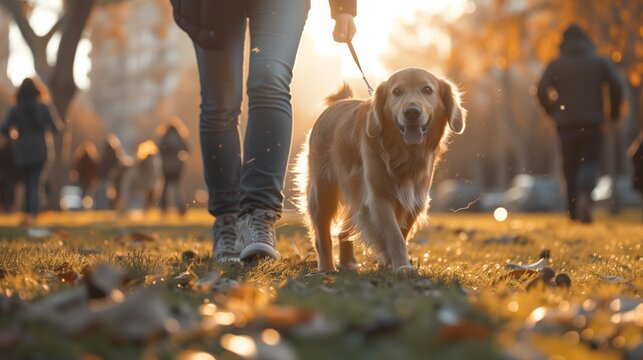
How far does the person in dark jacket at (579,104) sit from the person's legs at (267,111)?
6.29 meters

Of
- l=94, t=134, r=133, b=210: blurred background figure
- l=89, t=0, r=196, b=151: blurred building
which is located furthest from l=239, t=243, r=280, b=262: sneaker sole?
l=89, t=0, r=196, b=151: blurred building

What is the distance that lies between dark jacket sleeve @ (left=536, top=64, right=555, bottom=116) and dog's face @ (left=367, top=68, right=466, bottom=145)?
19.1ft

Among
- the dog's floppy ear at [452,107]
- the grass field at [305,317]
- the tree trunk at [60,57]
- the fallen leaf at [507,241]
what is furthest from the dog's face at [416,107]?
the tree trunk at [60,57]

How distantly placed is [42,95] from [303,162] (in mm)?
8882

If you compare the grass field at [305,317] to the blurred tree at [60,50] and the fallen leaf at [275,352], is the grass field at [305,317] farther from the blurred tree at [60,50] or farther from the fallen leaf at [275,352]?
the blurred tree at [60,50]

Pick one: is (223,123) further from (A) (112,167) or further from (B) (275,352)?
(A) (112,167)

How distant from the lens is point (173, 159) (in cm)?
1563

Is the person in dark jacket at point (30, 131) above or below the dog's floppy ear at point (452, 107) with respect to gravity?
below

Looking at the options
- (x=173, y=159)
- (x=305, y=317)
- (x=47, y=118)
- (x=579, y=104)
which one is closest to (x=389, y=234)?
(x=305, y=317)

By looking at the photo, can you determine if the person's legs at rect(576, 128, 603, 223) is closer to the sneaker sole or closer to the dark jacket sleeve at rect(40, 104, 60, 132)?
the sneaker sole

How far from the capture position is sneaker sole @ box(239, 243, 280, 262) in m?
3.75

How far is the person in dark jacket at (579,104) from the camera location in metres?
9.72

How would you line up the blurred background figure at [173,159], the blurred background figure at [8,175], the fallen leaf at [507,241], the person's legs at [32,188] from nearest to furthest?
the fallen leaf at [507,241]
the person's legs at [32,188]
the blurred background figure at [173,159]
the blurred background figure at [8,175]

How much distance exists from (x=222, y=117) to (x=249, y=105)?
303 mm
